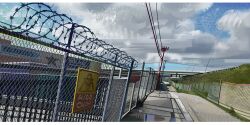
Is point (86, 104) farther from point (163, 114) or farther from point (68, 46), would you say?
point (163, 114)

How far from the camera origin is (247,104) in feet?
58.0

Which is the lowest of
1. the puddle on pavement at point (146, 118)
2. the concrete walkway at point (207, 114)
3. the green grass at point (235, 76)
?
the puddle on pavement at point (146, 118)

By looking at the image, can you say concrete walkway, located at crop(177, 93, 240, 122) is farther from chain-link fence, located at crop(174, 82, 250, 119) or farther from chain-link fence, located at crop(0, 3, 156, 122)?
chain-link fence, located at crop(0, 3, 156, 122)

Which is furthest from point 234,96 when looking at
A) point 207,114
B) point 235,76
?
point 235,76

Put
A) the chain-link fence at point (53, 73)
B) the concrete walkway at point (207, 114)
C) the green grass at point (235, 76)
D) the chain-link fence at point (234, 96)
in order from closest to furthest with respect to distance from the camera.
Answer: the chain-link fence at point (53, 73)
the concrete walkway at point (207, 114)
the chain-link fence at point (234, 96)
the green grass at point (235, 76)

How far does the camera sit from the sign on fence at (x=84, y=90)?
4.69 metres

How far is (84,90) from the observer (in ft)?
16.3

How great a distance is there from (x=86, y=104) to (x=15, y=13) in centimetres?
244

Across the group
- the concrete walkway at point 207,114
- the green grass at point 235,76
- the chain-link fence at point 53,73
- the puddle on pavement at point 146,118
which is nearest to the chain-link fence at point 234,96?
the concrete walkway at point 207,114

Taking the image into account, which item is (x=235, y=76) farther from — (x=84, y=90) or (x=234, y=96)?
(x=84, y=90)

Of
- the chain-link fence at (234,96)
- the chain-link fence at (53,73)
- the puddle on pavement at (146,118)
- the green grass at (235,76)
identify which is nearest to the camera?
the chain-link fence at (53,73)

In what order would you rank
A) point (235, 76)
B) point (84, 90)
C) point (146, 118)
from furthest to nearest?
point (235, 76), point (146, 118), point (84, 90)

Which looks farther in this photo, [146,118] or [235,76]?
[235,76]

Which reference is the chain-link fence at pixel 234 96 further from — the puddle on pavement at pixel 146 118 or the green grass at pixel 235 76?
the puddle on pavement at pixel 146 118
